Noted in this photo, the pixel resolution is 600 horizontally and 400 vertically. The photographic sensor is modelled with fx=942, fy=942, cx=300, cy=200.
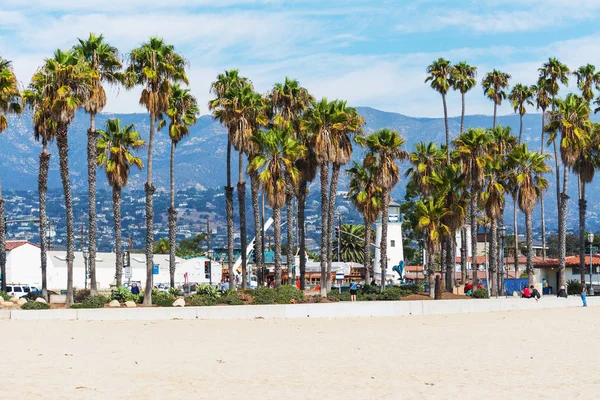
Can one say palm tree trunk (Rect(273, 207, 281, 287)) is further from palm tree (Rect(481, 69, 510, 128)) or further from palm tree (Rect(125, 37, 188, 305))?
palm tree (Rect(481, 69, 510, 128))

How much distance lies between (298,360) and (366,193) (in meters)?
41.5

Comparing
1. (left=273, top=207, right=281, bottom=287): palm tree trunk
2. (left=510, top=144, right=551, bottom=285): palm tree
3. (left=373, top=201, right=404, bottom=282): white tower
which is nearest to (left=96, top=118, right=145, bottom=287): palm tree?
(left=273, top=207, right=281, bottom=287): palm tree trunk

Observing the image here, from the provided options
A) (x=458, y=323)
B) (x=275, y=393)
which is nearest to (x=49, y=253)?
(x=458, y=323)

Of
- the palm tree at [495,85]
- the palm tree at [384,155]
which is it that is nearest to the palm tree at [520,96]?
the palm tree at [495,85]

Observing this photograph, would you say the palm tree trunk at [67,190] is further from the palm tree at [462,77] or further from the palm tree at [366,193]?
the palm tree at [462,77]

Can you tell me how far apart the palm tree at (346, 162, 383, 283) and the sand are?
26350 millimetres

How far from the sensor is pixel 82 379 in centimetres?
1912

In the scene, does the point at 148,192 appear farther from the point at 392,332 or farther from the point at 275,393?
the point at 275,393

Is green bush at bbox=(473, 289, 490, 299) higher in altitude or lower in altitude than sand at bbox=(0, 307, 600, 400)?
lower

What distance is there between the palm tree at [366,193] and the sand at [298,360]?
26.3m

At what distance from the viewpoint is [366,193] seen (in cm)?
6462

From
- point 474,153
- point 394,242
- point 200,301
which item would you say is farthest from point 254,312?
point 394,242

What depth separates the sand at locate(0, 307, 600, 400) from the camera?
1775cm

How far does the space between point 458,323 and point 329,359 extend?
639 inches
